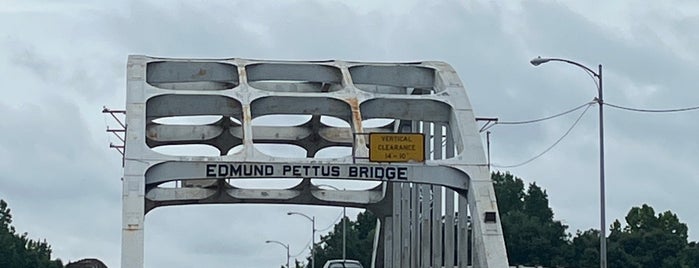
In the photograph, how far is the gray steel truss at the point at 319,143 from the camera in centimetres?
3906

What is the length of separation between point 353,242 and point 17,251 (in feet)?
94.2

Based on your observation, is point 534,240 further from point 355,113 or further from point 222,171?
point 222,171

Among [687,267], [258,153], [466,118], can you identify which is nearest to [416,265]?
[466,118]

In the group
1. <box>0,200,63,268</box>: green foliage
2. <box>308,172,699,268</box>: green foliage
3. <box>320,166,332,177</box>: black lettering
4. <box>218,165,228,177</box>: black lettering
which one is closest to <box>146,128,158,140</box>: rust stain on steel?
<box>218,165,228,177</box>: black lettering

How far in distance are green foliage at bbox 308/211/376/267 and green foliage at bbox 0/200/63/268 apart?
77.0 feet

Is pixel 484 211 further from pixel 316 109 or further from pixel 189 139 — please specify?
pixel 189 139

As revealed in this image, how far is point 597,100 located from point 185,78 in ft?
44.5

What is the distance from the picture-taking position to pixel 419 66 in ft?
155

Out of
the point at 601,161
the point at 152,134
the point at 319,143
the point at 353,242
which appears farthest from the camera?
the point at 353,242

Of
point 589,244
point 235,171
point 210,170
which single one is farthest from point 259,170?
point 589,244

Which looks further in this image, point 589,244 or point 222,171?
point 589,244

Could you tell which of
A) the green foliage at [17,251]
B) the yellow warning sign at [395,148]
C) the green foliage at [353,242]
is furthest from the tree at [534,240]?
the yellow warning sign at [395,148]

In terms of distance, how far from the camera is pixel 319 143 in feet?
185

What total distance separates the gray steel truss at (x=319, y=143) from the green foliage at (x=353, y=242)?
51223 mm
